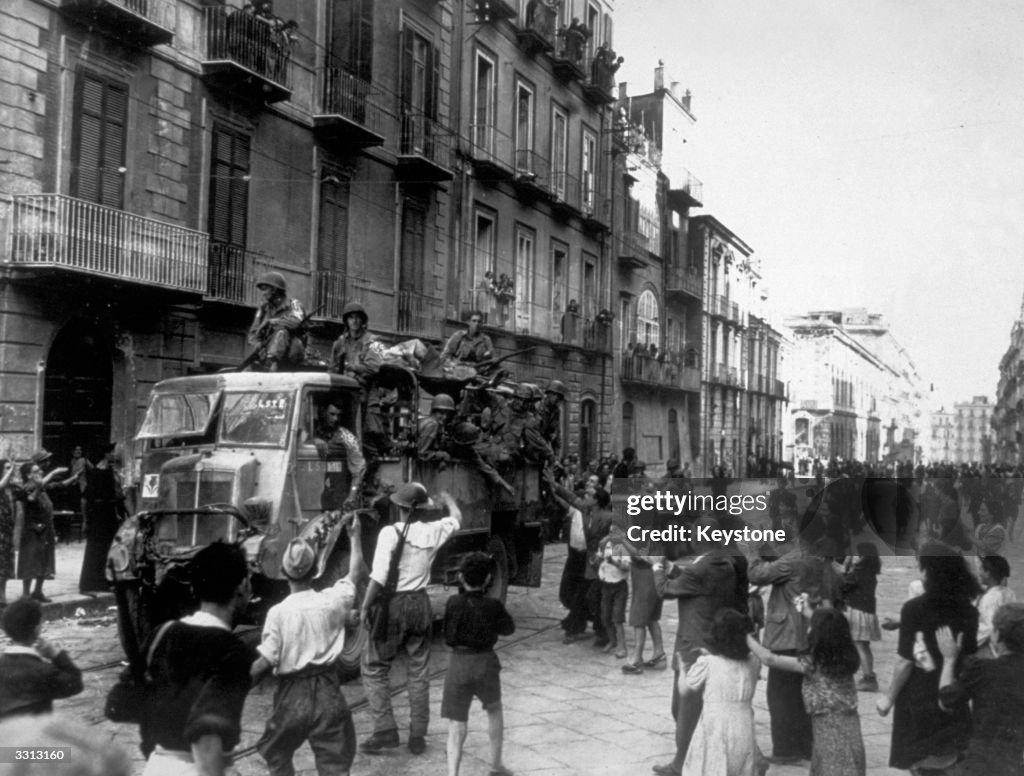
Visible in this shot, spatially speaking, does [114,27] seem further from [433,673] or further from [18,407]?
[433,673]

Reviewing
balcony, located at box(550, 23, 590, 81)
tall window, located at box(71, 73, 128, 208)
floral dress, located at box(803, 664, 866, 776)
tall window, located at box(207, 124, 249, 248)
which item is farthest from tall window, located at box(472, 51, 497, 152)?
floral dress, located at box(803, 664, 866, 776)

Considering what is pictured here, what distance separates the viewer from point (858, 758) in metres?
4.46

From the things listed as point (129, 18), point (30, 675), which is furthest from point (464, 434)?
point (129, 18)

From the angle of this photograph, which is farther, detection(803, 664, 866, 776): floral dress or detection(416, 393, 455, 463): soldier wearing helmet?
detection(416, 393, 455, 463): soldier wearing helmet

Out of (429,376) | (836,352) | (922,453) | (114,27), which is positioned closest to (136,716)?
(429,376)

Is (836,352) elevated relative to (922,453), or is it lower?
elevated

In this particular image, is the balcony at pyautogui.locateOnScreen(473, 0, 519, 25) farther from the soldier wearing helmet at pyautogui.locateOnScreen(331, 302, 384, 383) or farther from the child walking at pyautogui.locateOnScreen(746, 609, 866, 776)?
the child walking at pyautogui.locateOnScreen(746, 609, 866, 776)

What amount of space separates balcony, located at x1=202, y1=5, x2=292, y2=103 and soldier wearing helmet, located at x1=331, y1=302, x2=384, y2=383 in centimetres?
651

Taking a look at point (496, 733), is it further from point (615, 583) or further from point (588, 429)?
point (588, 429)

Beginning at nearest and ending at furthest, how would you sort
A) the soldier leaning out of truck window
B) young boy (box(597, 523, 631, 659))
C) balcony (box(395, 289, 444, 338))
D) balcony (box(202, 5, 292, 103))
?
the soldier leaning out of truck window, young boy (box(597, 523, 631, 659)), balcony (box(202, 5, 292, 103)), balcony (box(395, 289, 444, 338))

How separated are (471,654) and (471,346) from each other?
6.30 m

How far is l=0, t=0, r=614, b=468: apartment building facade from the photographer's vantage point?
38.4 feet

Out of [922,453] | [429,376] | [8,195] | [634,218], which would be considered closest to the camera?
[429,376]

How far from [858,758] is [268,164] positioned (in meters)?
13.3
